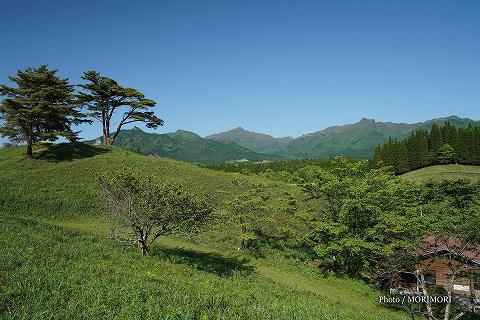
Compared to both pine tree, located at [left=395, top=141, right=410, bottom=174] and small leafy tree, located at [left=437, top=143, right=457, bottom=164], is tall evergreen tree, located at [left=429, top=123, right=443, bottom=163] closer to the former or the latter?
small leafy tree, located at [left=437, top=143, right=457, bottom=164]

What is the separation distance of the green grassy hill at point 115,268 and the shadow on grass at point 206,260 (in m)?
0.10

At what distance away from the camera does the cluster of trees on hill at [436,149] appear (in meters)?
87.4

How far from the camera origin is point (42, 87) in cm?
4288

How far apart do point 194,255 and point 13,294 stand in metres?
18.3

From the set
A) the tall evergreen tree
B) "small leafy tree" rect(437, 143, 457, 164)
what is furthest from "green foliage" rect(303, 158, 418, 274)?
the tall evergreen tree

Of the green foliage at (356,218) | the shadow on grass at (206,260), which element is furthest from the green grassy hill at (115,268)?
the green foliage at (356,218)

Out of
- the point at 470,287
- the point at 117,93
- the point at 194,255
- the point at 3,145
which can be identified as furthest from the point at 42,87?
the point at 470,287

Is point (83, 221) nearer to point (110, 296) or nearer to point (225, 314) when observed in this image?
point (110, 296)

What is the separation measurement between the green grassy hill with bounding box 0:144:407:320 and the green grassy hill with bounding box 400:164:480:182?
53977 millimetres

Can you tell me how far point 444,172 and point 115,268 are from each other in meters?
89.6

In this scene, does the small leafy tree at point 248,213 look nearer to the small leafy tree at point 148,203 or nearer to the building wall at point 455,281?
the small leafy tree at point 148,203

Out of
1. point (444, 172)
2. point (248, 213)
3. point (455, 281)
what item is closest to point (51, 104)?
point (248, 213)

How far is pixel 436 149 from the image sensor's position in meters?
92.4

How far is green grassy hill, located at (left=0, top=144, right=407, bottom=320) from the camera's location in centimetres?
873
